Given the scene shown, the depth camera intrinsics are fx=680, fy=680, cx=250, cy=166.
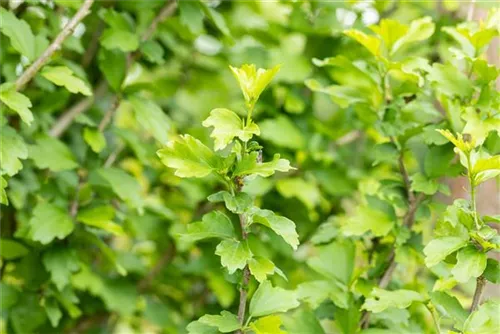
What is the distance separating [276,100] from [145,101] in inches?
18.4

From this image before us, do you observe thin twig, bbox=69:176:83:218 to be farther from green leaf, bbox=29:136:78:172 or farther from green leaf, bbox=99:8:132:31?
green leaf, bbox=99:8:132:31

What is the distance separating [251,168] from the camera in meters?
1.01

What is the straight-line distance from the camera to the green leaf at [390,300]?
1.11 metres

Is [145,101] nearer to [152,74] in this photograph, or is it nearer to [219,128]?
[219,128]

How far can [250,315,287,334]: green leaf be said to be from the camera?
1038mm

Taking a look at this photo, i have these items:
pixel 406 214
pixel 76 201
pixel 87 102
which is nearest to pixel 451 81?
pixel 406 214

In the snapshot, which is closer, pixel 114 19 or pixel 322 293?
pixel 322 293

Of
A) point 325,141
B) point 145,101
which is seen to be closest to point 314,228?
point 325,141

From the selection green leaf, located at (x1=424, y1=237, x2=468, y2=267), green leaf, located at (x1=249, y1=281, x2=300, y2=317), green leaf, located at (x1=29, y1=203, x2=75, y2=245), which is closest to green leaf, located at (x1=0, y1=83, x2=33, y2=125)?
green leaf, located at (x1=29, y1=203, x2=75, y2=245)

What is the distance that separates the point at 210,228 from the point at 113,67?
0.58 m

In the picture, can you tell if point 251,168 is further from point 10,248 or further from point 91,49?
point 91,49

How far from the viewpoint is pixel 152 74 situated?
2.27m

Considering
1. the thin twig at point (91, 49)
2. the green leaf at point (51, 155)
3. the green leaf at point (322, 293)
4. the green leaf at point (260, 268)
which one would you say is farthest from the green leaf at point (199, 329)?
the thin twig at point (91, 49)

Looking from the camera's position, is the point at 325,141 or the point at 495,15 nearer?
the point at 495,15
